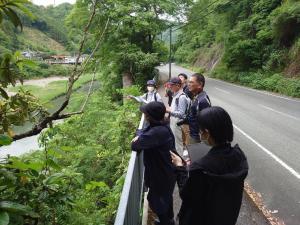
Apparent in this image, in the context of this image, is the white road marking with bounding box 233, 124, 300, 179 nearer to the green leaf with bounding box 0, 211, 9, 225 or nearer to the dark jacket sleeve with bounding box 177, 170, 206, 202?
the dark jacket sleeve with bounding box 177, 170, 206, 202

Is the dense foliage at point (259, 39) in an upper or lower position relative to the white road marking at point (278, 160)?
upper

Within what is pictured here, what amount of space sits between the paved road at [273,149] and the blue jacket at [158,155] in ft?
8.10

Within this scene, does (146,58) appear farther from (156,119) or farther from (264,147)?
(156,119)

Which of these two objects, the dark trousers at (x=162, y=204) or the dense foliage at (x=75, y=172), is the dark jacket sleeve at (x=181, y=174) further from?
the dense foliage at (x=75, y=172)

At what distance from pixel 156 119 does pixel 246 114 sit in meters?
11.5

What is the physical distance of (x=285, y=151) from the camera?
29.2 feet


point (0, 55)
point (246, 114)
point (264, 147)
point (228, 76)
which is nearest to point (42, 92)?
point (228, 76)

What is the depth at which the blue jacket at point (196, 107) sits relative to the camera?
535 cm

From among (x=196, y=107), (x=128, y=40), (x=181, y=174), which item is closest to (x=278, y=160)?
(x=196, y=107)

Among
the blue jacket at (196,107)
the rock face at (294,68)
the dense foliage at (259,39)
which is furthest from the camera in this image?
the dense foliage at (259,39)

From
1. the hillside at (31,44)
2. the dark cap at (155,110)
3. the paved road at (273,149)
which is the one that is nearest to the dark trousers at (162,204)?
the dark cap at (155,110)

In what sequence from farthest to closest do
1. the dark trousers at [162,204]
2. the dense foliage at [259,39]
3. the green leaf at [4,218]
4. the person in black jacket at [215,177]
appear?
the dense foliage at [259,39], the dark trousers at [162,204], the person in black jacket at [215,177], the green leaf at [4,218]

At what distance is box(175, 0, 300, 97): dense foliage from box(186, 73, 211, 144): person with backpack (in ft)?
54.4

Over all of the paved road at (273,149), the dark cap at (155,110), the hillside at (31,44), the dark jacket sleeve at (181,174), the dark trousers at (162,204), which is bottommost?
the paved road at (273,149)
